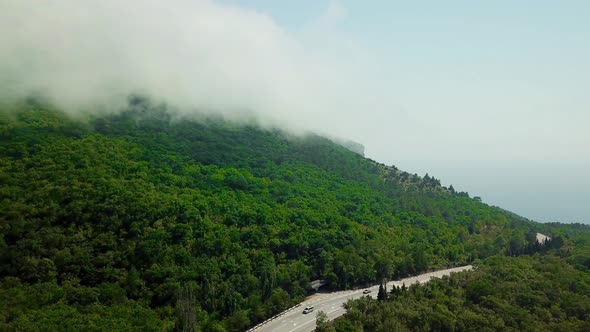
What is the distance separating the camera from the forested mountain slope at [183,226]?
171 ft

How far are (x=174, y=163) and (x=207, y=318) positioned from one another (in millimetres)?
40020

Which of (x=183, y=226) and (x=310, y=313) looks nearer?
(x=310, y=313)

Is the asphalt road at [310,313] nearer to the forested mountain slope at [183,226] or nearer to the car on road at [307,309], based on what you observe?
the car on road at [307,309]

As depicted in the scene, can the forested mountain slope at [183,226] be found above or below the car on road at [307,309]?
above

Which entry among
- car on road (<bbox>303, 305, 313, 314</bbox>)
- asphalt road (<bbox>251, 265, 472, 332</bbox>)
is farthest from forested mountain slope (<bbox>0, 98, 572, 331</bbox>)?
car on road (<bbox>303, 305, 313, 314</bbox>)

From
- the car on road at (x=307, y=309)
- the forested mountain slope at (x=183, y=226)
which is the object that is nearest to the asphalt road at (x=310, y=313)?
the car on road at (x=307, y=309)

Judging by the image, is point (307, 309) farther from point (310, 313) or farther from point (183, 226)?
point (183, 226)

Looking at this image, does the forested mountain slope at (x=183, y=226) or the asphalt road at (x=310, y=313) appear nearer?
the forested mountain slope at (x=183, y=226)

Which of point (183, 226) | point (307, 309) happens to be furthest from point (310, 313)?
point (183, 226)

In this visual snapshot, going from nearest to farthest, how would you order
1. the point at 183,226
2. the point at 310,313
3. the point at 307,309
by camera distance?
the point at 310,313 → the point at 307,309 → the point at 183,226

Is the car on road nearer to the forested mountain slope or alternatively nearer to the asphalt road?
the asphalt road

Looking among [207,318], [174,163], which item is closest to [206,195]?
[174,163]

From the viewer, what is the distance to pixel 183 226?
64.4 meters

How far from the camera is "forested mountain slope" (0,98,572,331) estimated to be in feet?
171
